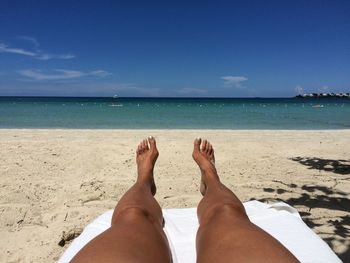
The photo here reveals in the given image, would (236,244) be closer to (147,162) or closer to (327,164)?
(147,162)

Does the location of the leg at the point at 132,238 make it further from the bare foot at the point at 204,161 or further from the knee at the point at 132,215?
the bare foot at the point at 204,161

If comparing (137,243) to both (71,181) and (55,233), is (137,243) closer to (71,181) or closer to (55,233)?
(55,233)

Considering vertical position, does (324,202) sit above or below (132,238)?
below

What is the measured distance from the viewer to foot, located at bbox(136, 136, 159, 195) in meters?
2.84

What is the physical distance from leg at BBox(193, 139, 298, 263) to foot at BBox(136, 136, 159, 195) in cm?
79

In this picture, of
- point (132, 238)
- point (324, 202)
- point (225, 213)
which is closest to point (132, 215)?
point (132, 238)

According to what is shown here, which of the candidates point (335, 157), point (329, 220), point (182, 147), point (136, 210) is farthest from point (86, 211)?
point (335, 157)

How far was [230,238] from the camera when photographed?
145cm

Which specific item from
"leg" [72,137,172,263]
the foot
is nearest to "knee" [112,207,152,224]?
"leg" [72,137,172,263]

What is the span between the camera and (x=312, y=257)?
183 centimetres

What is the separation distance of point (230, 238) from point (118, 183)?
303cm

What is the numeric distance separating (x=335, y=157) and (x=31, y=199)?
16.4ft

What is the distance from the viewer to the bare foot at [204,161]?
2894 mm

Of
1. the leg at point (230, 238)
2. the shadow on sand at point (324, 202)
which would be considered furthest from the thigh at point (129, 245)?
the shadow on sand at point (324, 202)
